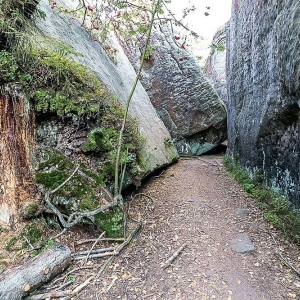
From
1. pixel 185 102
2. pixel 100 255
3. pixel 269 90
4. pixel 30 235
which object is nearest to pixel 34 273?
pixel 100 255

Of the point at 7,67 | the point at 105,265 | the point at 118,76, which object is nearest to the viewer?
the point at 105,265

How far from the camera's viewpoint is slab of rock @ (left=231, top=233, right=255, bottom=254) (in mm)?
3573

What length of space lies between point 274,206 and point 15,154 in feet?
15.6

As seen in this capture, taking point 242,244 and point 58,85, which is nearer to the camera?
point 242,244

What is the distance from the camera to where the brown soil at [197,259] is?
284 cm

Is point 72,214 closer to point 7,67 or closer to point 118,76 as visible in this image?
point 7,67

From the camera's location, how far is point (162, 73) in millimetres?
11383

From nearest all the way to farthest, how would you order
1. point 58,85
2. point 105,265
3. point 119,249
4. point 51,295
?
point 51,295
point 105,265
point 119,249
point 58,85

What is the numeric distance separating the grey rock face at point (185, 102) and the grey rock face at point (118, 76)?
1829mm

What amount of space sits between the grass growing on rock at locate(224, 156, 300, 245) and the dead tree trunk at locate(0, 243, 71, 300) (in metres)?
3.48

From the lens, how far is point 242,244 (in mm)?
3719

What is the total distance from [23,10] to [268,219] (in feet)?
18.4

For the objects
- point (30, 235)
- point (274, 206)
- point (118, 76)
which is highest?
point (118, 76)

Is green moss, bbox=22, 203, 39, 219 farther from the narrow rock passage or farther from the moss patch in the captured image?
the narrow rock passage
